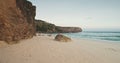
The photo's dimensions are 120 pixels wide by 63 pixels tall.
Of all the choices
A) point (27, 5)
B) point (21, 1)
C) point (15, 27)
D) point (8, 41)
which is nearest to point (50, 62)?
point (8, 41)

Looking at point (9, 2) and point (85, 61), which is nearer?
point (85, 61)

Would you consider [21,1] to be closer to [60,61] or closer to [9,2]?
[9,2]

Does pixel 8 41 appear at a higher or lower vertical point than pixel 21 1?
lower

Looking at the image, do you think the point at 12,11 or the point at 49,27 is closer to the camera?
the point at 12,11

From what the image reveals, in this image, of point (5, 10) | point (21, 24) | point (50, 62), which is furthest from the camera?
point (21, 24)

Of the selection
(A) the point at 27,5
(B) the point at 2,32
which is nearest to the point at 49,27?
(A) the point at 27,5

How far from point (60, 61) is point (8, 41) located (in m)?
6.36

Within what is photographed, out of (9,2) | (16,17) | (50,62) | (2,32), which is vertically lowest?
(50,62)

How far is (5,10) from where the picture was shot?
469 inches

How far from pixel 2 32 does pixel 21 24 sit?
12.8ft

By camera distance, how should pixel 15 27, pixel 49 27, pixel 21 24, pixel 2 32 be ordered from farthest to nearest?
pixel 49 27
pixel 21 24
pixel 15 27
pixel 2 32

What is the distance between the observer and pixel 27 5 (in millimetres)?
19734

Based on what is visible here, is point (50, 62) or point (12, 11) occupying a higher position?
point (12, 11)

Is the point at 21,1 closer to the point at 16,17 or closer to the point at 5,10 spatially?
the point at 16,17
